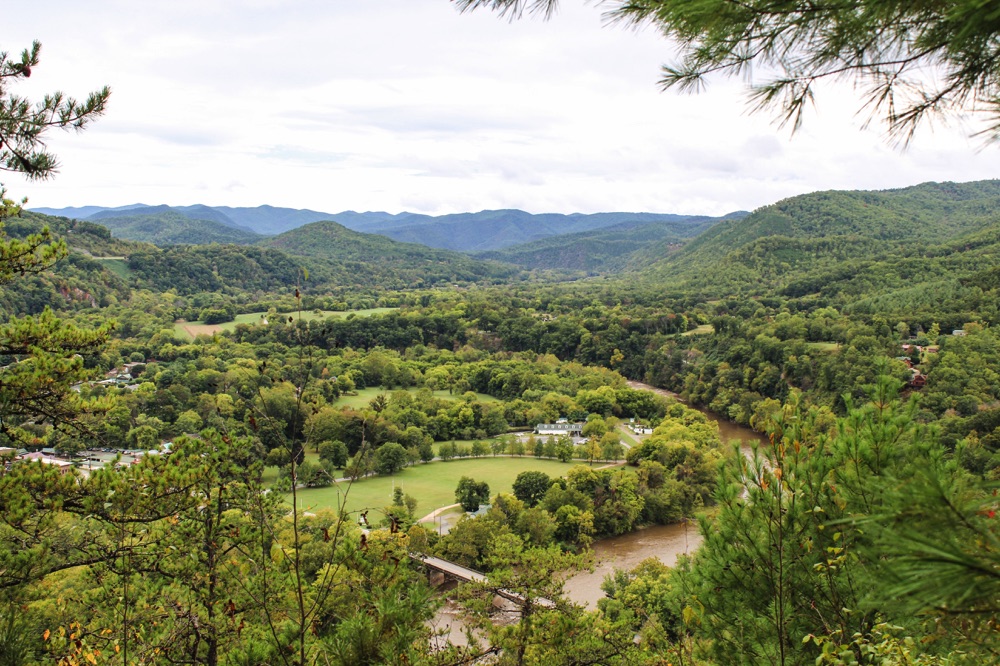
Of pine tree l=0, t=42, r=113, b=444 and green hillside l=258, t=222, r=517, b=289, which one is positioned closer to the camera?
pine tree l=0, t=42, r=113, b=444

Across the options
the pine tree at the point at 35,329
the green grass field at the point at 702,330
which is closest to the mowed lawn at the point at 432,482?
the pine tree at the point at 35,329

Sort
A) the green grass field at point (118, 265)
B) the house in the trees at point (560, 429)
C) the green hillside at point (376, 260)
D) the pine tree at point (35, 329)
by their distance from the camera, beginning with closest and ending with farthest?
the pine tree at point (35, 329), the house in the trees at point (560, 429), the green grass field at point (118, 265), the green hillside at point (376, 260)

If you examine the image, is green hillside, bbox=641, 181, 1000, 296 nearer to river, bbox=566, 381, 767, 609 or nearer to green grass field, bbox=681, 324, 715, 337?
green grass field, bbox=681, 324, 715, 337

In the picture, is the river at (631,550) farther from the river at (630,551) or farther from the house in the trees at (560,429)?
the house in the trees at (560,429)

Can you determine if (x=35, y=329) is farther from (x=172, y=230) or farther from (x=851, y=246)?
(x=172, y=230)

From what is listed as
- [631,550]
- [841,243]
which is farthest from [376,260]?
[631,550]

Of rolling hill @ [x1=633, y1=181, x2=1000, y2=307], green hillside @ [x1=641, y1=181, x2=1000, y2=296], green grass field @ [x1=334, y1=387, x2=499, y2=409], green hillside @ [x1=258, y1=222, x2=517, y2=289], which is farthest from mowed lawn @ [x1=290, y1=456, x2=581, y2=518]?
green hillside @ [x1=258, y1=222, x2=517, y2=289]
